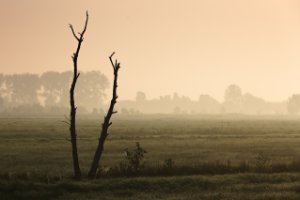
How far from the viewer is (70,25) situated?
2495 cm

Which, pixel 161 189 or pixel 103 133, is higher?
pixel 103 133

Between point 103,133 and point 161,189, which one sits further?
point 103,133

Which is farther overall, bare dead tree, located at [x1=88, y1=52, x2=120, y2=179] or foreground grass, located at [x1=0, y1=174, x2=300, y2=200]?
bare dead tree, located at [x1=88, y1=52, x2=120, y2=179]

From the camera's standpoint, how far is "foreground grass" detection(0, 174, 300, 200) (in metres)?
20.4

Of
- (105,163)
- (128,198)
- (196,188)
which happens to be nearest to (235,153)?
(105,163)

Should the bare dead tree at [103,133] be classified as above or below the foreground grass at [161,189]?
above

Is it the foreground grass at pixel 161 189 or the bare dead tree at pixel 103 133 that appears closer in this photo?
the foreground grass at pixel 161 189

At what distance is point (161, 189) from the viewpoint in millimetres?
21797

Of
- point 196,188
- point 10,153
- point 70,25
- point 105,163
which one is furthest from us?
point 10,153

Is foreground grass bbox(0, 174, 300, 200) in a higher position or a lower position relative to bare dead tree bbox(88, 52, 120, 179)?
lower

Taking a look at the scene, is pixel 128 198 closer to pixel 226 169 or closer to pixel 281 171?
pixel 226 169

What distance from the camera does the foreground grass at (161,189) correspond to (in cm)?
2041

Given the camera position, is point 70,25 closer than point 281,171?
Yes

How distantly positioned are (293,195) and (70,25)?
12.9 meters
